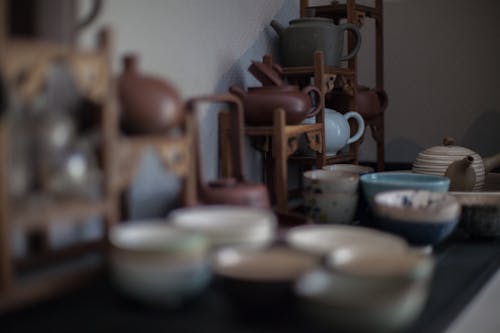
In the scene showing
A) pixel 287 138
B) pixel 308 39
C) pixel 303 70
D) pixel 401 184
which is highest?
pixel 308 39

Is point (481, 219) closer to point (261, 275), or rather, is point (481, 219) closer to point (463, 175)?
point (463, 175)

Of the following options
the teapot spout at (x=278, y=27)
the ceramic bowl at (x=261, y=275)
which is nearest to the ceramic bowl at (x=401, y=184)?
the ceramic bowl at (x=261, y=275)

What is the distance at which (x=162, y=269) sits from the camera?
2.78ft

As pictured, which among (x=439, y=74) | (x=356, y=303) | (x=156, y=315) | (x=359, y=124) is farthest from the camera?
(x=439, y=74)

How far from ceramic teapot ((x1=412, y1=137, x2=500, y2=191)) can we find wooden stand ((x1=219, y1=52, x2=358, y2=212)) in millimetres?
327

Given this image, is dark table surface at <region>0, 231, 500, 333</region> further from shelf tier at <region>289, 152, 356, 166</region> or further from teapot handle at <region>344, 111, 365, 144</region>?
teapot handle at <region>344, 111, 365, 144</region>

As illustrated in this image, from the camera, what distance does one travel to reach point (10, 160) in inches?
36.3

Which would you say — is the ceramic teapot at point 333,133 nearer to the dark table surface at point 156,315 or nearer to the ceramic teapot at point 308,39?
the ceramic teapot at point 308,39

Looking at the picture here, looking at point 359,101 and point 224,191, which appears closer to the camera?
point 224,191

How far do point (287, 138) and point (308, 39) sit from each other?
486 millimetres

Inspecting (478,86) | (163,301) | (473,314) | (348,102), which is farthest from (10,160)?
(478,86)

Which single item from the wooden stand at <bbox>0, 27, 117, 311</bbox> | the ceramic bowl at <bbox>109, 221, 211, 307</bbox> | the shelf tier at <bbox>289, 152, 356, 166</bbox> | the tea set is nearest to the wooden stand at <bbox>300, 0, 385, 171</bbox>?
the shelf tier at <bbox>289, 152, 356, 166</bbox>

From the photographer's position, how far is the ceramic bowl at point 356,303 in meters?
0.76

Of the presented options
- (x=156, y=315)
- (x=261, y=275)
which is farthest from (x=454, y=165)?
(x=156, y=315)
